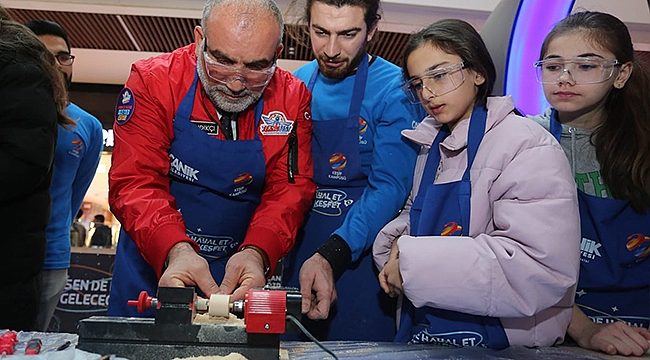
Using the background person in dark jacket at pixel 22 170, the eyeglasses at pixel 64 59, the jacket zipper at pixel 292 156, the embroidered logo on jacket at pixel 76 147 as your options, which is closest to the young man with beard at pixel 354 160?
the jacket zipper at pixel 292 156

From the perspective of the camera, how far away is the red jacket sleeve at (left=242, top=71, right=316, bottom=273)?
151cm

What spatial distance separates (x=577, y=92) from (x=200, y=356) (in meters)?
1.17

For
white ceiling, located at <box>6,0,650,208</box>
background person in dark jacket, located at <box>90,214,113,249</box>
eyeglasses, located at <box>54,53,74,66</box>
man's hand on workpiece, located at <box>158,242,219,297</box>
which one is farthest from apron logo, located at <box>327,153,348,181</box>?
background person in dark jacket, located at <box>90,214,113,249</box>

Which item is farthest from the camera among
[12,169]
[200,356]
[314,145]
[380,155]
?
[314,145]

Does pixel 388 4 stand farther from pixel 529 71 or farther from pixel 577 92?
pixel 577 92

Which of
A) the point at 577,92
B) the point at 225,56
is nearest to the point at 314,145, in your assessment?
the point at 225,56

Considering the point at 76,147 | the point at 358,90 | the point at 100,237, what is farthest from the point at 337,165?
the point at 100,237

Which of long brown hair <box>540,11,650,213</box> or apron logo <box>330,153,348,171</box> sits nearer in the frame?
long brown hair <box>540,11,650,213</box>

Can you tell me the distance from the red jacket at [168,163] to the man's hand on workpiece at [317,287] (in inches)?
3.6

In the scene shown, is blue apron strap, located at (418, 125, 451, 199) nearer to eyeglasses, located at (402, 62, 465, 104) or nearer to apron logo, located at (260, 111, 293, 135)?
eyeglasses, located at (402, 62, 465, 104)

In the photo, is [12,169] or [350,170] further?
[350,170]

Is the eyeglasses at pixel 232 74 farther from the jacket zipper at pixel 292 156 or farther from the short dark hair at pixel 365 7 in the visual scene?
the short dark hair at pixel 365 7

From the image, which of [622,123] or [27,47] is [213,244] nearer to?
[27,47]

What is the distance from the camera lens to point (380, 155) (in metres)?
1.67
